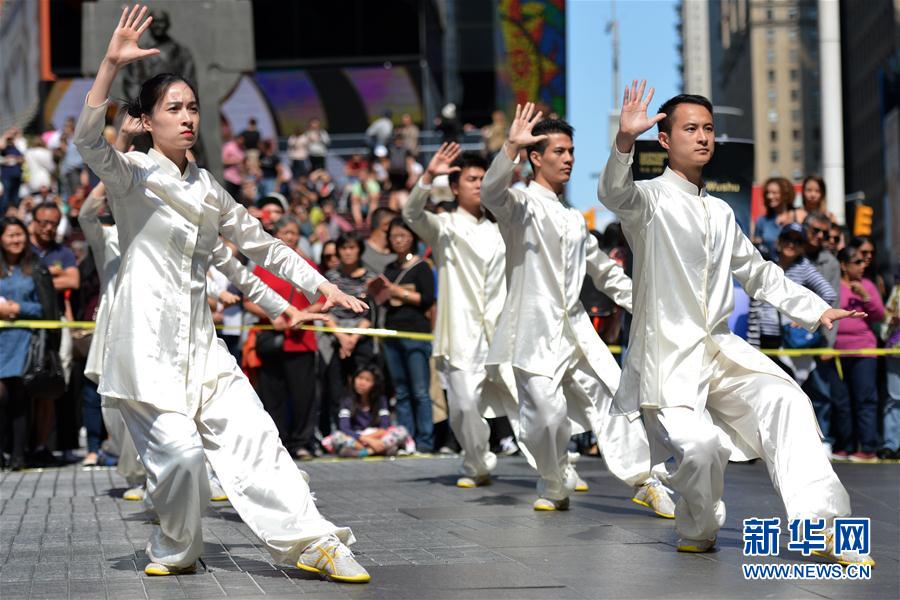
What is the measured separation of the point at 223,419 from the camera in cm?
683

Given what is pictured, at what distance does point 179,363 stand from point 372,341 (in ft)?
25.6

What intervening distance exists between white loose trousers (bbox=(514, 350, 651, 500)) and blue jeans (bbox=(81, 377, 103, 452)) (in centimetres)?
534

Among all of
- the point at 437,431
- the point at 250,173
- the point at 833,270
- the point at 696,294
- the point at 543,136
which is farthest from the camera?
the point at 250,173

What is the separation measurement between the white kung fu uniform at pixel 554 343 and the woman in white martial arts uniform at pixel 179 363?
2.50 metres

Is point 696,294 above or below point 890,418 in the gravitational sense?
above

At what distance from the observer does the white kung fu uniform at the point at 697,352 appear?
7.06 metres

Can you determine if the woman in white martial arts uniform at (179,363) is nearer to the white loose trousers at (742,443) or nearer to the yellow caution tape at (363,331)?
the white loose trousers at (742,443)

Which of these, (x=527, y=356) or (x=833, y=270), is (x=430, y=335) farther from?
(x=527, y=356)

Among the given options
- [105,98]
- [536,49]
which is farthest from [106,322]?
[536,49]

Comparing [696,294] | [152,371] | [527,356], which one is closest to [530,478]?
[527,356]

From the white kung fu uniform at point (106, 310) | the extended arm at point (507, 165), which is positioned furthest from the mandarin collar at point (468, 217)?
the white kung fu uniform at point (106, 310)

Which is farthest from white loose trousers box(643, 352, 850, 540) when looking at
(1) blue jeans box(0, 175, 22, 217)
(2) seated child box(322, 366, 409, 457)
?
(1) blue jeans box(0, 175, 22, 217)

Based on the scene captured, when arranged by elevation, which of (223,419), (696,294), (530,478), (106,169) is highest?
(106,169)

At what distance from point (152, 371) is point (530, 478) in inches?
211
